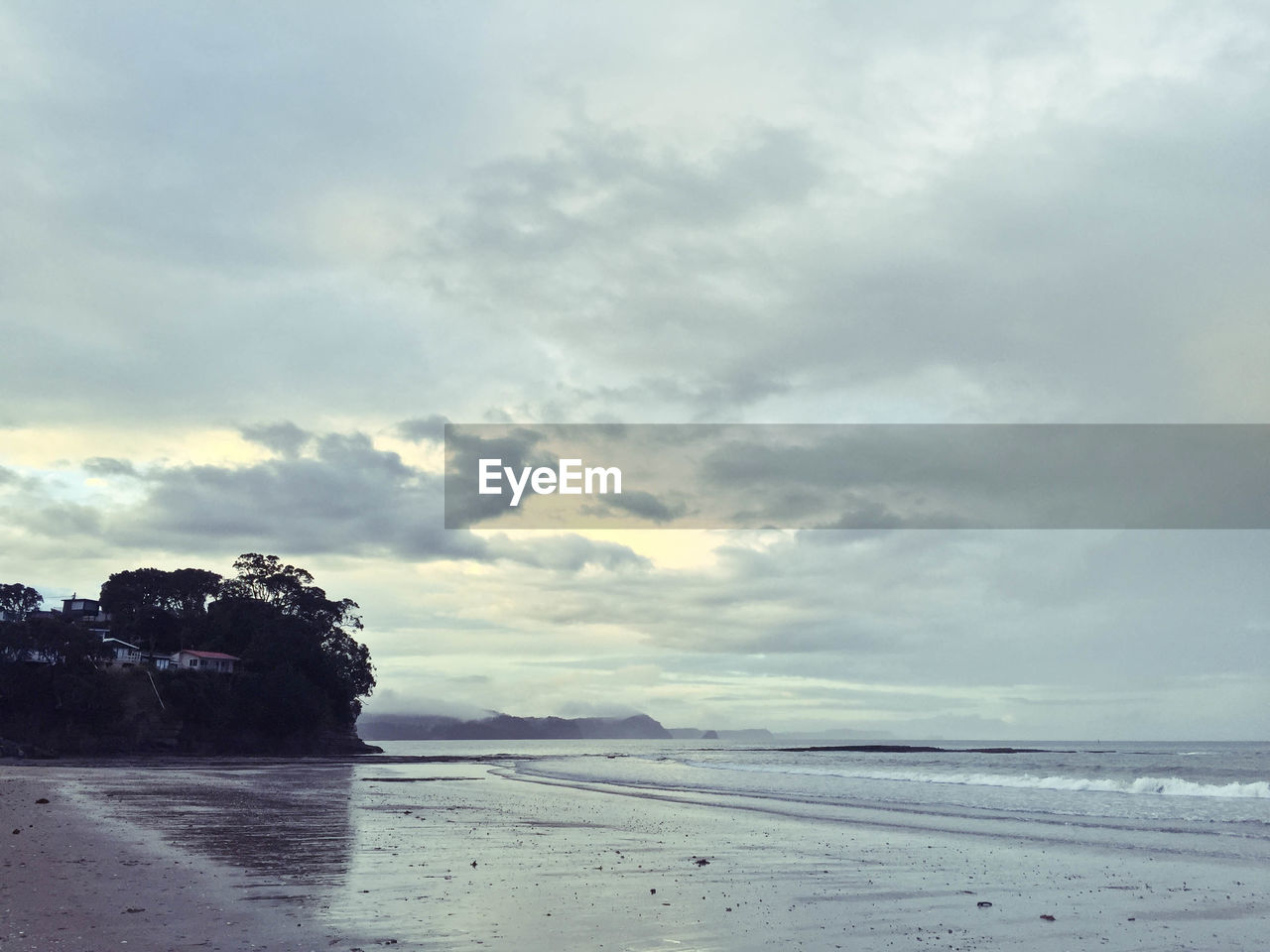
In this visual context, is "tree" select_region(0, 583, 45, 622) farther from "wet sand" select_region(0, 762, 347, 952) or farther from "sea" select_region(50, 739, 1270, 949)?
"wet sand" select_region(0, 762, 347, 952)

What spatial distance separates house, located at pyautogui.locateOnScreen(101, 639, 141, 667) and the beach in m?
79.5

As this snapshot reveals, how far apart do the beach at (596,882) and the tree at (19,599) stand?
329 ft

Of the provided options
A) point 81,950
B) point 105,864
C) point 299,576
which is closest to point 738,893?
point 81,950

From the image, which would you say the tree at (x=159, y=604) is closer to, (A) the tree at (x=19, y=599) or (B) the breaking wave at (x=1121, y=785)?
(A) the tree at (x=19, y=599)

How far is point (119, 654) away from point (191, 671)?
9.66 metres

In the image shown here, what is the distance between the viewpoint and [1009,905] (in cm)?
1475

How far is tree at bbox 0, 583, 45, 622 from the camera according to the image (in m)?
114

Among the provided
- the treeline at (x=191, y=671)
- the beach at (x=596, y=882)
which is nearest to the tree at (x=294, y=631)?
the treeline at (x=191, y=671)

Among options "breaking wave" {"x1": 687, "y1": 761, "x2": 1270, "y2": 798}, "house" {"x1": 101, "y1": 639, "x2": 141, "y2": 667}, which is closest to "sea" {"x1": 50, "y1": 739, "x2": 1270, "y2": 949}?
"breaking wave" {"x1": 687, "y1": 761, "x2": 1270, "y2": 798}

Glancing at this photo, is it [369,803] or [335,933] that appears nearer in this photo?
[335,933]

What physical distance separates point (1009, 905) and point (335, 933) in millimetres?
10034

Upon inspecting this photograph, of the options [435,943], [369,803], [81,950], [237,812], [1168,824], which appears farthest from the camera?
[369,803]

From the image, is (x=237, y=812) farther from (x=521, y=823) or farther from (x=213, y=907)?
(x=213, y=907)

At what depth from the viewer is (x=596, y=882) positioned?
16062mm
